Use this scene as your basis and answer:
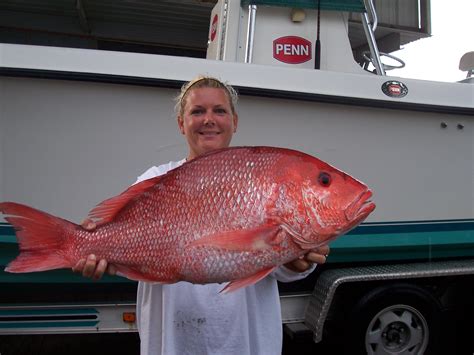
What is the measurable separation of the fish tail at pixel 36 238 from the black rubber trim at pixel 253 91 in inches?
51.9

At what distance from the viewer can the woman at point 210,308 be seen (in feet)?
4.93

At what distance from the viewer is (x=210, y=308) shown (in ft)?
4.95

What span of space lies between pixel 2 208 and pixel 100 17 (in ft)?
13.8

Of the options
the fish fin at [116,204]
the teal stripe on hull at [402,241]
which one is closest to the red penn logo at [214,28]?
the teal stripe on hull at [402,241]

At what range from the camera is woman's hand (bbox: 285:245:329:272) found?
1.39 m

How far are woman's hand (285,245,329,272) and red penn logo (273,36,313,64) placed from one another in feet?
6.81

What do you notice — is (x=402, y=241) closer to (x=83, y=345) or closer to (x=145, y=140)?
(x=145, y=140)

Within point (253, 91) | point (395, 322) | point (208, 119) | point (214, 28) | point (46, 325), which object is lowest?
point (46, 325)

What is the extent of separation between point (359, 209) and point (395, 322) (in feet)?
7.32

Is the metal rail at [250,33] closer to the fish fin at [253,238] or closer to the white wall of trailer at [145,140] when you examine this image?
the white wall of trailer at [145,140]

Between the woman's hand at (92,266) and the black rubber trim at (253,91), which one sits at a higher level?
the black rubber trim at (253,91)

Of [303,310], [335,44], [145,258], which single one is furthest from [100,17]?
[145,258]

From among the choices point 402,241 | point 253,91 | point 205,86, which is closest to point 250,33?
point 253,91

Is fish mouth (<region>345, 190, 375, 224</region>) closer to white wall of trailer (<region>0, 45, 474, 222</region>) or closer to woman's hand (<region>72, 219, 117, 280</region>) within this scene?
woman's hand (<region>72, 219, 117, 280</region>)
